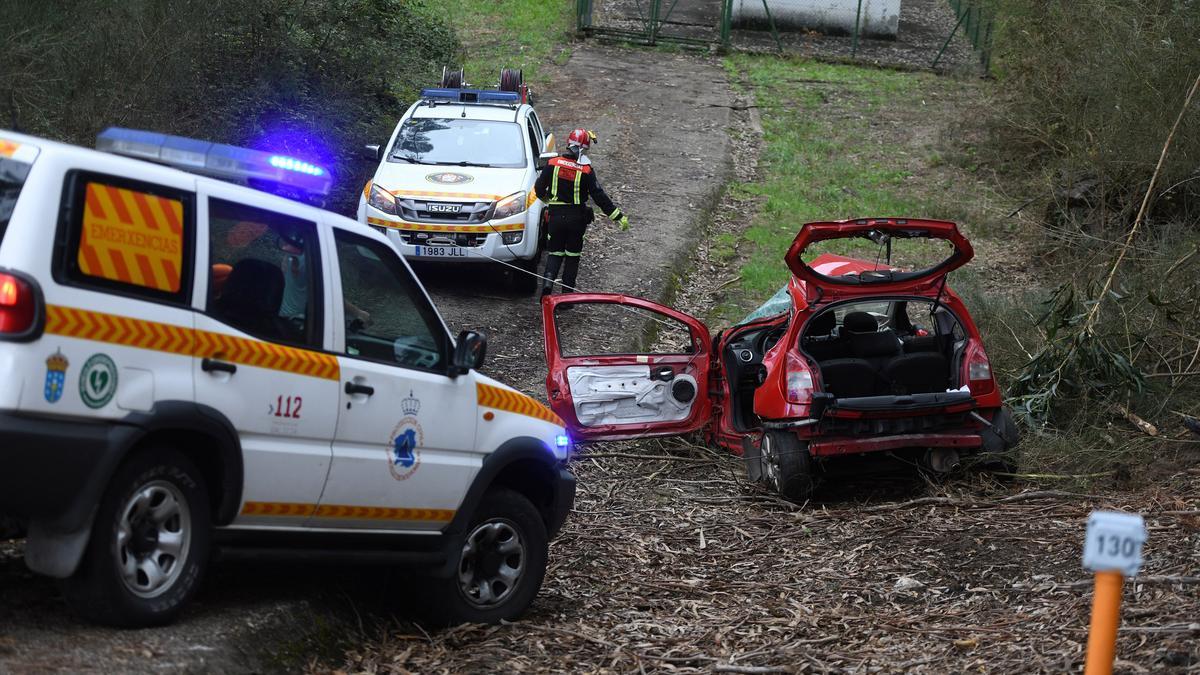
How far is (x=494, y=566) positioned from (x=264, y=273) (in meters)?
2.08

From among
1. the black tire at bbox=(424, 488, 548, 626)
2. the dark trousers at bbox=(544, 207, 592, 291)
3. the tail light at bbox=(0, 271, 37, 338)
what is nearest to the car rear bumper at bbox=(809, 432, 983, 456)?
the black tire at bbox=(424, 488, 548, 626)

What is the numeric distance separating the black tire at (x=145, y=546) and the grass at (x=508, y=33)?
22.3 m

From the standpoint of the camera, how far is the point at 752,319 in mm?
10586

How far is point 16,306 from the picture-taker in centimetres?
445

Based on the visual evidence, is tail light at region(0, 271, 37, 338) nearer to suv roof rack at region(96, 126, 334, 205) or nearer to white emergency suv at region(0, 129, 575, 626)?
white emergency suv at region(0, 129, 575, 626)

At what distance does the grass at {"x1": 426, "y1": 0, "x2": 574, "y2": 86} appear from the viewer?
95.0 ft

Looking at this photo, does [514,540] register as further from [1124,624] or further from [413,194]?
[413,194]

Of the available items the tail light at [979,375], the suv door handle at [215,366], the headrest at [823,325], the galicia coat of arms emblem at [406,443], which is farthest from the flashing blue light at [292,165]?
the tail light at [979,375]

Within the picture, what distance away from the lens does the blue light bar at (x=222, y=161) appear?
538cm

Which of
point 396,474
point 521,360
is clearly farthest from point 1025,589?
point 521,360

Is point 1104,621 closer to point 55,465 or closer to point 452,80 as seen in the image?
point 55,465

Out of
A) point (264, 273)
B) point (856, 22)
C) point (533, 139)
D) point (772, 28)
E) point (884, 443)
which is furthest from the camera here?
point (772, 28)

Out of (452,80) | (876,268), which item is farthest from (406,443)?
(452,80)

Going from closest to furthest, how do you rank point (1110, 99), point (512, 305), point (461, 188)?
point (461, 188) < point (512, 305) < point (1110, 99)
